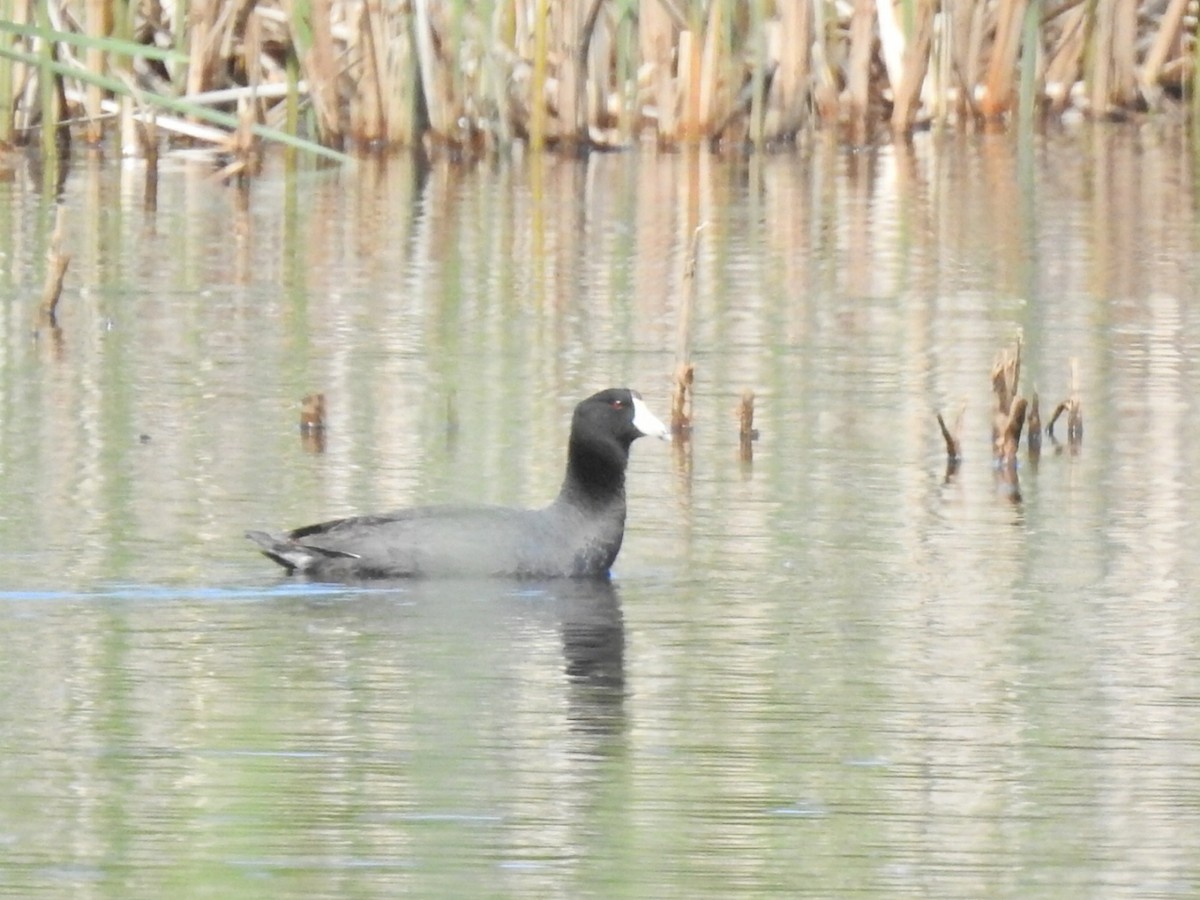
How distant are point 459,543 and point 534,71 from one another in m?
12.5

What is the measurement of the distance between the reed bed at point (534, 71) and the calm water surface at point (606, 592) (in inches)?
158

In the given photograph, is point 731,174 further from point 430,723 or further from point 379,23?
point 430,723

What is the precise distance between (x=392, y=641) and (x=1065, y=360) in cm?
535

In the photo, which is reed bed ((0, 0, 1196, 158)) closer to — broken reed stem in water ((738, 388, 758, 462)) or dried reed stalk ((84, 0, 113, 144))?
dried reed stalk ((84, 0, 113, 144))

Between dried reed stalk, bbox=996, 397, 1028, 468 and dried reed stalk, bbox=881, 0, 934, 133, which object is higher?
dried reed stalk, bbox=881, 0, 934, 133

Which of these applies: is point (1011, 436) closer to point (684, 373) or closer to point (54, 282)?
point (684, 373)

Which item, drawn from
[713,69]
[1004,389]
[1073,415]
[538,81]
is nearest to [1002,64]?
[713,69]

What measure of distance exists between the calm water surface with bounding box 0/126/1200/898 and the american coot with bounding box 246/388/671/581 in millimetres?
91

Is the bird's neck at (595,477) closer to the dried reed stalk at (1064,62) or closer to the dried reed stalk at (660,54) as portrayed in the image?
the dried reed stalk at (660,54)

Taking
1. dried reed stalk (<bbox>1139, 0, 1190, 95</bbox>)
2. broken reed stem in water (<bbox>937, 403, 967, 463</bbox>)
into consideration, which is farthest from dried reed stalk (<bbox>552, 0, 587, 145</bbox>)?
broken reed stem in water (<bbox>937, 403, 967, 463</bbox>)

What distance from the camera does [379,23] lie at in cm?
1977

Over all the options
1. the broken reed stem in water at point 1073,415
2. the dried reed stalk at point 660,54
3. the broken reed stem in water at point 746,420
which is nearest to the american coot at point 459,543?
the broken reed stem in water at point 746,420

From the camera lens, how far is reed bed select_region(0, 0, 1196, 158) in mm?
19703

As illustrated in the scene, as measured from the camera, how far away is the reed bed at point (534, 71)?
1970 centimetres
